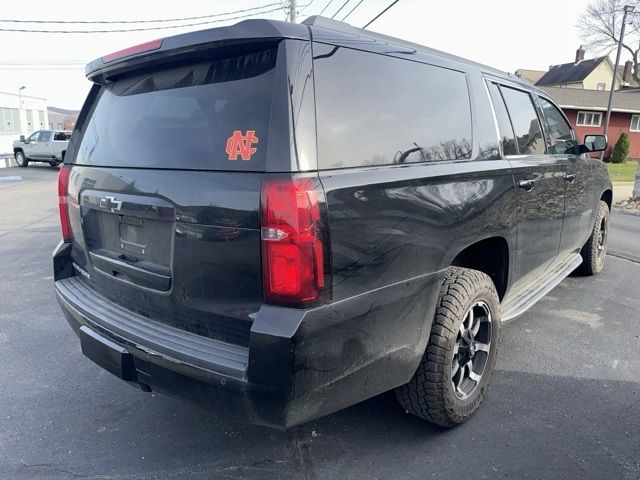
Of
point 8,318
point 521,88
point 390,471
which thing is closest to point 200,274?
point 390,471

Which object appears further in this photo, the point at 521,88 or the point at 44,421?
the point at 521,88

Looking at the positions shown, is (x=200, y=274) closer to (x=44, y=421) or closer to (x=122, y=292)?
(x=122, y=292)

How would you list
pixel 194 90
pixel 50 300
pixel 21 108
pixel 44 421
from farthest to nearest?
pixel 21 108 < pixel 50 300 < pixel 44 421 < pixel 194 90

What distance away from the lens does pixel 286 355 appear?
184 centimetres

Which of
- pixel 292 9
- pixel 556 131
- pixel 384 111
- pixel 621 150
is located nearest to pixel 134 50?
pixel 384 111

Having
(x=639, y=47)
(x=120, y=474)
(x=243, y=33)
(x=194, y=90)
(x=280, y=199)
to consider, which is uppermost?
(x=639, y=47)

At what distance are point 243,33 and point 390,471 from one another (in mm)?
2156

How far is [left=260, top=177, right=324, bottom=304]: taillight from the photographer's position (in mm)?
1842

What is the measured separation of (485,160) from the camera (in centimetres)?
297

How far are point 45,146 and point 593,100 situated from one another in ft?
105

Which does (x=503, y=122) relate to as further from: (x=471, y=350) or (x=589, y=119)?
(x=589, y=119)

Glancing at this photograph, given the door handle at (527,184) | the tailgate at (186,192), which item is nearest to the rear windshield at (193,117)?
the tailgate at (186,192)

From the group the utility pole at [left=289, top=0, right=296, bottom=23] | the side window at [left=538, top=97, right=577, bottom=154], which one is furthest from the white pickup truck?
the side window at [left=538, top=97, right=577, bottom=154]

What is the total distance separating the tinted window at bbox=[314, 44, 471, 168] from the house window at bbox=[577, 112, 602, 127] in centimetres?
3407
